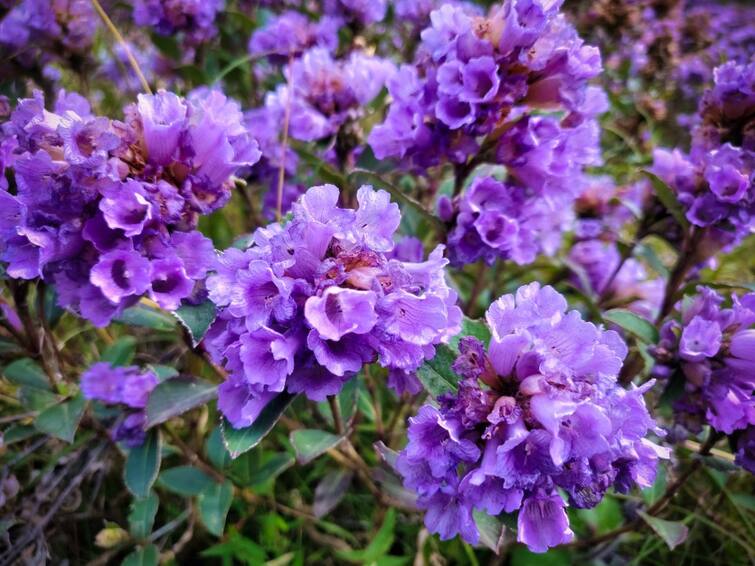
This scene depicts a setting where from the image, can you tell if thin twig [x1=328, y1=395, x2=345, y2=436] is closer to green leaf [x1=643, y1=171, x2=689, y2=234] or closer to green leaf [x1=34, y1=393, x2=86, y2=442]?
green leaf [x1=34, y1=393, x2=86, y2=442]

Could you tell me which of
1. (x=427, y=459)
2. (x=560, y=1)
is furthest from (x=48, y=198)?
(x=560, y=1)

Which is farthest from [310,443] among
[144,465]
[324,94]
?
[324,94]


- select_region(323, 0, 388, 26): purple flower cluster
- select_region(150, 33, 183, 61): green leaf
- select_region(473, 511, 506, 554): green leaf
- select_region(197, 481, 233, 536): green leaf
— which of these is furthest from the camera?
select_region(150, 33, 183, 61): green leaf

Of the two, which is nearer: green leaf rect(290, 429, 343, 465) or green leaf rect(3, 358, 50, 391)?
green leaf rect(290, 429, 343, 465)

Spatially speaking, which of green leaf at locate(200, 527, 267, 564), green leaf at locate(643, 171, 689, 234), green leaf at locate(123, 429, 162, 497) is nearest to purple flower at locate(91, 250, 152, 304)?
green leaf at locate(123, 429, 162, 497)

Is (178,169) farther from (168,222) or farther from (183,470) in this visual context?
(183,470)

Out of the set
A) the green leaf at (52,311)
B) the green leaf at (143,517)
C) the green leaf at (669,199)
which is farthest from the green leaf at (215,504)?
the green leaf at (669,199)

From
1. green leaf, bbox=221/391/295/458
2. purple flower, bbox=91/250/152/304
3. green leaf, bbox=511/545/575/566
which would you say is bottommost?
green leaf, bbox=511/545/575/566
